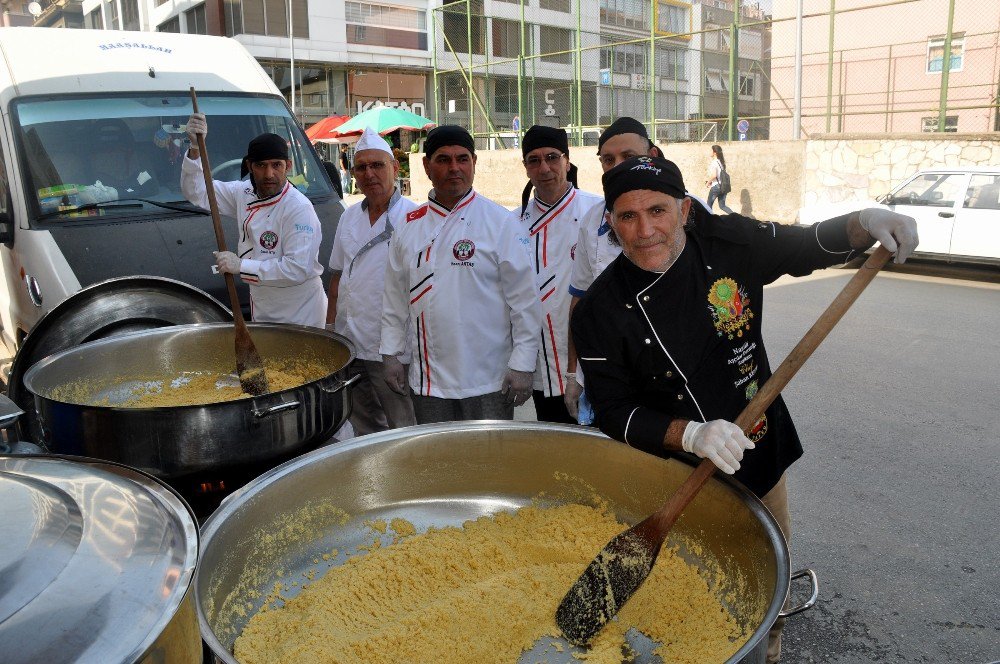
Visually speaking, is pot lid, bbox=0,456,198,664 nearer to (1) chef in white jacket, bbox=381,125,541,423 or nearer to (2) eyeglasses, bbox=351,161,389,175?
(1) chef in white jacket, bbox=381,125,541,423


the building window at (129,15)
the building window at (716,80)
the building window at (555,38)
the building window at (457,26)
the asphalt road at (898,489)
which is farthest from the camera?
the building window at (129,15)

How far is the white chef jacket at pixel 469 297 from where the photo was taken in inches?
136

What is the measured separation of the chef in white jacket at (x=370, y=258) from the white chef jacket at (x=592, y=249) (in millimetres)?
1084

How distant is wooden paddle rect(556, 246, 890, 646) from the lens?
2.06 m

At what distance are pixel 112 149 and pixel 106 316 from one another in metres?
2.16

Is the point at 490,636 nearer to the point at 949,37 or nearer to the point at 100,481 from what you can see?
the point at 100,481

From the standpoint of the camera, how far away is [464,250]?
3.45 m

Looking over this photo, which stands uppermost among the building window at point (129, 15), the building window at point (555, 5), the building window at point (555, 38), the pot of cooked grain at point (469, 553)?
the building window at point (129, 15)

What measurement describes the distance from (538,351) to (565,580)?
152 cm

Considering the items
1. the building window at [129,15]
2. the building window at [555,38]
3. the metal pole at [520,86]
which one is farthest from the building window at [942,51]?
the building window at [129,15]

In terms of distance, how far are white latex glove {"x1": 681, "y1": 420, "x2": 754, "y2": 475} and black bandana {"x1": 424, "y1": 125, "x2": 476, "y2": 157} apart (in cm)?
196

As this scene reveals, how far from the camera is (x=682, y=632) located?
Result: 6.82 feet

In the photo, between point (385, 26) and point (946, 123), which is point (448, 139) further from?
point (385, 26)

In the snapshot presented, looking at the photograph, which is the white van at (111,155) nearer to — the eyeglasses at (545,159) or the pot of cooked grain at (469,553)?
the eyeglasses at (545,159)
